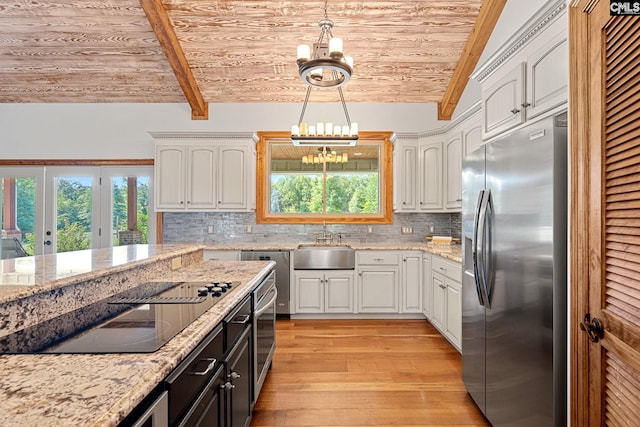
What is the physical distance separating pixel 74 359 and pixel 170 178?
12.7ft

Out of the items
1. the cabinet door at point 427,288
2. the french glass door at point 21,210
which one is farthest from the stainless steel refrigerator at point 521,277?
the french glass door at point 21,210

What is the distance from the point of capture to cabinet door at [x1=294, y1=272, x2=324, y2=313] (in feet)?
13.8

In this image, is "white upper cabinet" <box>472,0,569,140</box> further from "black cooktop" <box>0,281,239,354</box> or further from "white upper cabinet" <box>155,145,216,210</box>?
"white upper cabinet" <box>155,145,216,210</box>

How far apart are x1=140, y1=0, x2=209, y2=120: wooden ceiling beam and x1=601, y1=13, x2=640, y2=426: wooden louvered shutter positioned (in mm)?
3750

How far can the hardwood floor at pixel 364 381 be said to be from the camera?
2215 millimetres

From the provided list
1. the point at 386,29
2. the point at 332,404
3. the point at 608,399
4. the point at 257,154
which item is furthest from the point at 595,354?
the point at 257,154

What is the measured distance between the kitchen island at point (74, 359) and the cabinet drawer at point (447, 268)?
2030mm

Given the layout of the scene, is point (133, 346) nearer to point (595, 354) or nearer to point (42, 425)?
point (42, 425)

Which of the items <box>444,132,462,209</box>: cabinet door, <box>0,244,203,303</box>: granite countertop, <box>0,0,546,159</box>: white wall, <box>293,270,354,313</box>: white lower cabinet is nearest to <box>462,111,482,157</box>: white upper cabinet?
<box>444,132,462,209</box>: cabinet door

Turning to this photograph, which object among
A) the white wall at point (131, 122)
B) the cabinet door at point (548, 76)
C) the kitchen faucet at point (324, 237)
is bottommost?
the kitchen faucet at point (324, 237)

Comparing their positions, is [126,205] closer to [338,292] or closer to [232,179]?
[232,179]

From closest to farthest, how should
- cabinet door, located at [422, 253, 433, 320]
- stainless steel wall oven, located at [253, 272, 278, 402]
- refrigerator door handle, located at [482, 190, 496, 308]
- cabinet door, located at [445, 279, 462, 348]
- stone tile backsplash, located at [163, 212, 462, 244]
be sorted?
refrigerator door handle, located at [482, 190, 496, 308] < stainless steel wall oven, located at [253, 272, 278, 402] < cabinet door, located at [445, 279, 462, 348] < cabinet door, located at [422, 253, 433, 320] < stone tile backsplash, located at [163, 212, 462, 244]

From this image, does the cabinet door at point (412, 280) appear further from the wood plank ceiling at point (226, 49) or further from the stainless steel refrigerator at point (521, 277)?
the wood plank ceiling at point (226, 49)

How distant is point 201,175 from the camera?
4.48m
